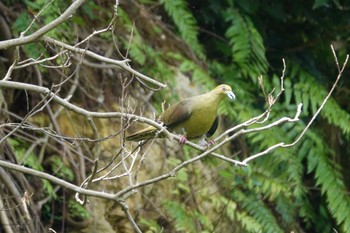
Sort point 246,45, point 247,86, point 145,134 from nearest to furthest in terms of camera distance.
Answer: point 145,134 → point 246,45 → point 247,86

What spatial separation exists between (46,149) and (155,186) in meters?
0.85

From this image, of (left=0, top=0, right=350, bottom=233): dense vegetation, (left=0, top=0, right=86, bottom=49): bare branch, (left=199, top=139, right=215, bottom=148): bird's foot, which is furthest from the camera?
(left=0, top=0, right=350, bottom=233): dense vegetation

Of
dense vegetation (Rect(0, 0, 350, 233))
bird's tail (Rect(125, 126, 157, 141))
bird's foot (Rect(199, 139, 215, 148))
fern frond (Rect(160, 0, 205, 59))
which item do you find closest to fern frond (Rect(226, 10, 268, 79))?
dense vegetation (Rect(0, 0, 350, 233))

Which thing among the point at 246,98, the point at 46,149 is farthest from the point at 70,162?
the point at 246,98

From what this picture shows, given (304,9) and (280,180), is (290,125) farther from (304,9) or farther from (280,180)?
(304,9)

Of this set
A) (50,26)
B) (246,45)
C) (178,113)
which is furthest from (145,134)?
(246,45)

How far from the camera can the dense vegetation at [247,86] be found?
6066mm

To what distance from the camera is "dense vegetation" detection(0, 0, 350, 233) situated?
607 centimetres

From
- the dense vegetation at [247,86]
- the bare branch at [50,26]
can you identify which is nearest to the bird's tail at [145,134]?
the bare branch at [50,26]

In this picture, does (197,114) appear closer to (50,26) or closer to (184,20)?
(50,26)

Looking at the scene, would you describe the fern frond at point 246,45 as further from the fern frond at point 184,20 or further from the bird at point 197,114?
the bird at point 197,114

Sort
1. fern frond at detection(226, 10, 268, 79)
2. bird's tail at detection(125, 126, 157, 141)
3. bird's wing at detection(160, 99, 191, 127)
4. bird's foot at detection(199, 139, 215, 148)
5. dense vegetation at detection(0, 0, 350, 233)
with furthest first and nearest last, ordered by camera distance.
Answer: fern frond at detection(226, 10, 268, 79) → dense vegetation at detection(0, 0, 350, 233) → bird's wing at detection(160, 99, 191, 127) → bird's tail at detection(125, 126, 157, 141) → bird's foot at detection(199, 139, 215, 148)

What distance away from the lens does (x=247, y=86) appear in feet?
21.9

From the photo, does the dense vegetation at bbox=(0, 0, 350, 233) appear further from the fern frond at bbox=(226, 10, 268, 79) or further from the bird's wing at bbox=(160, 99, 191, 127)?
the bird's wing at bbox=(160, 99, 191, 127)
